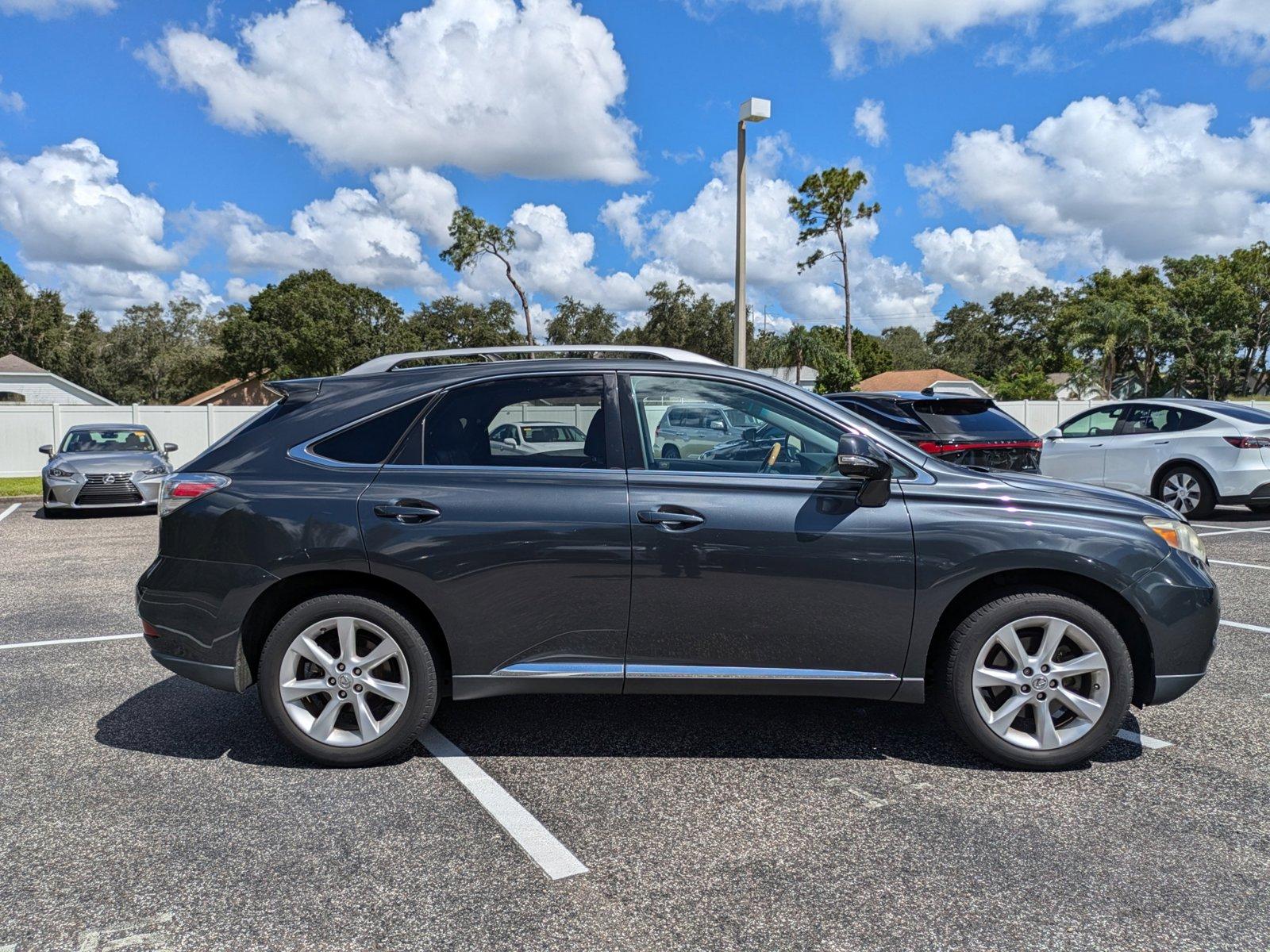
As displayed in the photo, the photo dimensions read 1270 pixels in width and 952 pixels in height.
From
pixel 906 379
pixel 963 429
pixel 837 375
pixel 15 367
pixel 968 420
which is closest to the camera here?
pixel 963 429

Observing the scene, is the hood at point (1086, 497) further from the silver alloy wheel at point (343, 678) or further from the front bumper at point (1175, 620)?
the silver alloy wheel at point (343, 678)

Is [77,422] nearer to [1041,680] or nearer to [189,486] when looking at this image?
[189,486]

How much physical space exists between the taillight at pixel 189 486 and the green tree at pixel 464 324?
61009 mm

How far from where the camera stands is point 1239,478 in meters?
10.8

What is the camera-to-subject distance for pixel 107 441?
590 inches

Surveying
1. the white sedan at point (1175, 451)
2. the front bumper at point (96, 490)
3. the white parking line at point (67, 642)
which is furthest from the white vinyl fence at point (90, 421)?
the white parking line at point (67, 642)

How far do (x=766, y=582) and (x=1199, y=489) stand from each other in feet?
32.3

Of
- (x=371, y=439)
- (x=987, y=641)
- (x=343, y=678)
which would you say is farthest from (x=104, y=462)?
(x=987, y=641)

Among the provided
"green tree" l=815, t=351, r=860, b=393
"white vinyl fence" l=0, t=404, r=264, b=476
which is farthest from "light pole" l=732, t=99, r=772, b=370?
"green tree" l=815, t=351, r=860, b=393

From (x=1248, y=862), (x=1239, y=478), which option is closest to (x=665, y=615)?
(x=1248, y=862)

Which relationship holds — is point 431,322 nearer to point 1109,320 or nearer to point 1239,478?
point 1109,320

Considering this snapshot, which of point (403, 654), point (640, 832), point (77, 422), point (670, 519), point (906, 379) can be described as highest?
point (906, 379)

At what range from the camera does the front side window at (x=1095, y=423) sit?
12.2 meters

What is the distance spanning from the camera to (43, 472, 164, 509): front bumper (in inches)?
517
